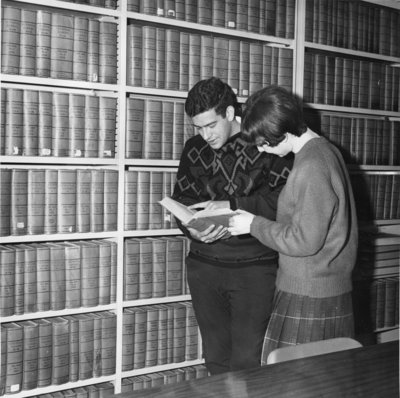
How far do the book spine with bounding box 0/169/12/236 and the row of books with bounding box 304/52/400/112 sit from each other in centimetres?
158

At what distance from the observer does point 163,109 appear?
106 inches

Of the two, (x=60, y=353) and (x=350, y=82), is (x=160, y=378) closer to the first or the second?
(x=60, y=353)

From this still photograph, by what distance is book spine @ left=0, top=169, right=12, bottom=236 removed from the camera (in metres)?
2.34

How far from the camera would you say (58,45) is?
242 cm

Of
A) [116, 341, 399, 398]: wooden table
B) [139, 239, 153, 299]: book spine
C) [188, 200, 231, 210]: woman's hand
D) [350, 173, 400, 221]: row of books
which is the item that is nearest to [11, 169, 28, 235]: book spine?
[139, 239, 153, 299]: book spine

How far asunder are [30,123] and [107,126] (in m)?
0.34

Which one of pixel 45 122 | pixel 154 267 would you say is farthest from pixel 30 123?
pixel 154 267

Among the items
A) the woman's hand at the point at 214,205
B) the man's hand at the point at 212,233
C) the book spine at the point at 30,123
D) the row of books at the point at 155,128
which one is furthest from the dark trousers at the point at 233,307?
the book spine at the point at 30,123

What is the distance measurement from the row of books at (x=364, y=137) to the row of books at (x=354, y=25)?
15.7 inches

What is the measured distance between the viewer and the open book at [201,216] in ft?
6.71

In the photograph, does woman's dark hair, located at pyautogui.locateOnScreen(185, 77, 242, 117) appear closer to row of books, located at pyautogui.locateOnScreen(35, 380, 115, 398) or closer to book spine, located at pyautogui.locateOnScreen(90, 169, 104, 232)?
book spine, located at pyautogui.locateOnScreen(90, 169, 104, 232)

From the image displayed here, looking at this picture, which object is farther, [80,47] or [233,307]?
[80,47]

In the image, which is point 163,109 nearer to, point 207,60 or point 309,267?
point 207,60

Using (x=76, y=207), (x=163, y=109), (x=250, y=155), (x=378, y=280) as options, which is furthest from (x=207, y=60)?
(x=378, y=280)
